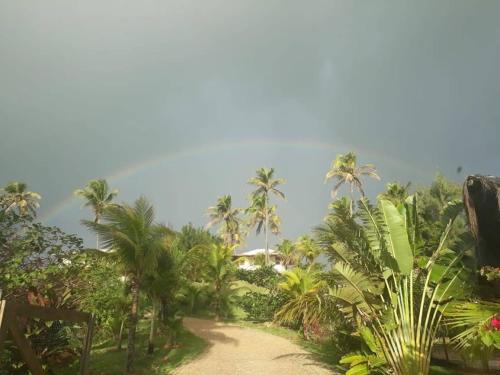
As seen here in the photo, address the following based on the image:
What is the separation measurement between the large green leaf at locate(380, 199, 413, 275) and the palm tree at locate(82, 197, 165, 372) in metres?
7.45

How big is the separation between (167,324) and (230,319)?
29.0 feet

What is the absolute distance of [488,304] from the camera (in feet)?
22.2

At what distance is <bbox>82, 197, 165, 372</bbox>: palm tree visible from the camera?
1173cm

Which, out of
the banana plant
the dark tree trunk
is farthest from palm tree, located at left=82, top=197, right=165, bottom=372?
the dark tree trunk

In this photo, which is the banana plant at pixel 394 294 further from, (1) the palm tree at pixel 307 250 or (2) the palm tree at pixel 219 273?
(1) the palm tree at pixel 307 250

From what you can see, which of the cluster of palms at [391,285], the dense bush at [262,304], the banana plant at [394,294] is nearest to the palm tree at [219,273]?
the dense bush at [262,304]

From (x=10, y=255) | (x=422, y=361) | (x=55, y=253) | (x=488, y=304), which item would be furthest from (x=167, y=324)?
(x=488, y=304)

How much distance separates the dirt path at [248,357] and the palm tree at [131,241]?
109 inches

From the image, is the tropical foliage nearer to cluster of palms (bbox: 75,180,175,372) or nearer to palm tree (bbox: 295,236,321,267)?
cluster of palms (bbox: 75,180,175,372)

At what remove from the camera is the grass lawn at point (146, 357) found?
1230 centimetres

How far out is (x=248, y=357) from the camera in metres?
13.7

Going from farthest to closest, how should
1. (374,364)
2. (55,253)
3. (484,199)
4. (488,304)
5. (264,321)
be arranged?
(264,321), (55,253), (374,364), (484,199), (488,304)

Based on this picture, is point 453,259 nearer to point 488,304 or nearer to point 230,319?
point 488,304

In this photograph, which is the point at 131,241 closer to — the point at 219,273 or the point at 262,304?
the point at 219,273
